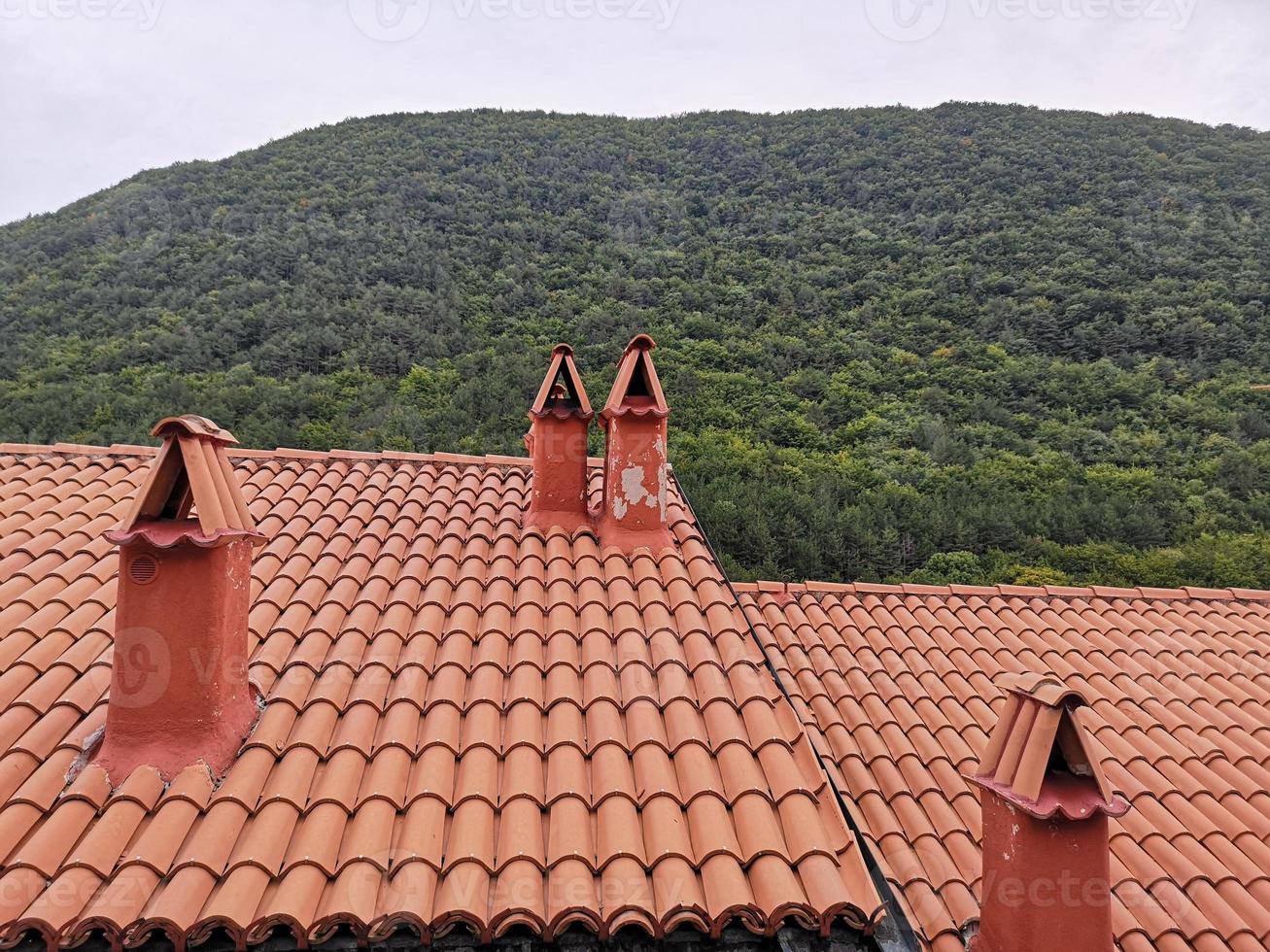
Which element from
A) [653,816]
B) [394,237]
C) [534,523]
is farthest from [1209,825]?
[394,237]

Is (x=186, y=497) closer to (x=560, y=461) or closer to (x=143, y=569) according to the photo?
(x=143, y=569)

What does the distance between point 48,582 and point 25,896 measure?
2485mm

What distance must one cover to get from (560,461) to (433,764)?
2.62 m

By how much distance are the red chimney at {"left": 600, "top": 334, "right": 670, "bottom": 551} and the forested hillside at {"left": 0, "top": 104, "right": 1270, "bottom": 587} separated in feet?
26.8

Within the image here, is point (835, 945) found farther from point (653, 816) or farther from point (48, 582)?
point (48, 582)

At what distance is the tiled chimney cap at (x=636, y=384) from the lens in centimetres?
470

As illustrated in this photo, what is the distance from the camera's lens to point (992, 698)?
5.48 metres

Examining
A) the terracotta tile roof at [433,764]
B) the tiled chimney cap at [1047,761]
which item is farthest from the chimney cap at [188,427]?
the tiled chimney cap at [1047,761]

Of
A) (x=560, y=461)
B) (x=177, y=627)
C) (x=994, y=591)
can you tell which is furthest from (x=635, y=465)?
(x=994, y=591)

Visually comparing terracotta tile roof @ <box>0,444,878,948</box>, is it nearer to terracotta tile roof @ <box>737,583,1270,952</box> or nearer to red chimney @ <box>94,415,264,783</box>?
red chimney @ <box>94,415,264,783</box>

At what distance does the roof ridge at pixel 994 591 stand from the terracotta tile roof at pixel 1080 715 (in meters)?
0.02

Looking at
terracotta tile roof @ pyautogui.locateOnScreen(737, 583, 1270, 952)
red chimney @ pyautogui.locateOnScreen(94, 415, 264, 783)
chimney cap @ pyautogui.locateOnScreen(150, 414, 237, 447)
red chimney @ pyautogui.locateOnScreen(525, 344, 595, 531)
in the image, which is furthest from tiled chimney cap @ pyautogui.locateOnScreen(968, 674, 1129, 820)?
chimney cap @ pyautogui.locateOnScreen(150, 414, 237, 447)

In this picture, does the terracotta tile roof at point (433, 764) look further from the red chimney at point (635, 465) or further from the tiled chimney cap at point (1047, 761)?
the tiled chimney cap at point (1047, 761)

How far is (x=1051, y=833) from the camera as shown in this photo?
8.68 feet
